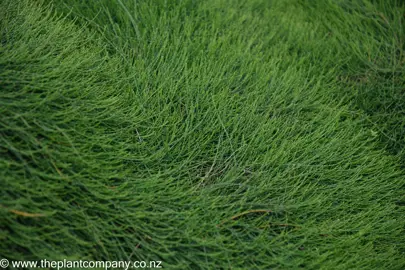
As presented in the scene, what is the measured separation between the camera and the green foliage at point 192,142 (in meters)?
1.13

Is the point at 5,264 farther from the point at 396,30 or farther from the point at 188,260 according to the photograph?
the point at 396,30

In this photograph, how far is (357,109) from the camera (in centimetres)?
179

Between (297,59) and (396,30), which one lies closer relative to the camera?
(297,59)

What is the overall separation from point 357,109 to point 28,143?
1.35 m

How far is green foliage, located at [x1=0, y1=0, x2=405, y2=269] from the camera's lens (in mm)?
1133

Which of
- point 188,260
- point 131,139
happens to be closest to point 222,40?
point 131,139

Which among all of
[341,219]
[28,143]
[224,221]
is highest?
[28,143]

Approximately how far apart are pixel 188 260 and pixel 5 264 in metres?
0.48

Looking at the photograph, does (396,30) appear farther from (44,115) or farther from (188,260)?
(44,115)

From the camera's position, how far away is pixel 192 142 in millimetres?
1386

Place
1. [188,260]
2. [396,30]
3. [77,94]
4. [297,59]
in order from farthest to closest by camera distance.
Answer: [396,30] < [297,59] < [77,94] < [188,260]

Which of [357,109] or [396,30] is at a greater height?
[396,30]

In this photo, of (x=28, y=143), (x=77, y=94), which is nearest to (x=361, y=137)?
(x=77, y=94)

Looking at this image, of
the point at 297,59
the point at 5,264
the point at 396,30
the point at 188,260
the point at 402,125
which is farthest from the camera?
the point at 396,30
